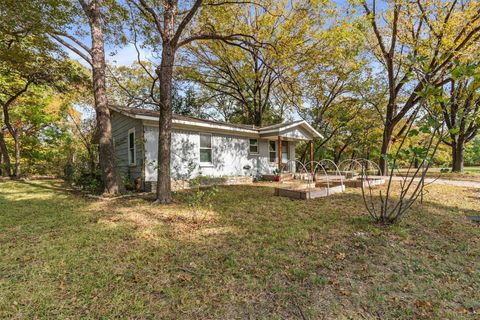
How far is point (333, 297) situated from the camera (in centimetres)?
222

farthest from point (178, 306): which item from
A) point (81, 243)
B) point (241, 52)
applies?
point (241, 52)

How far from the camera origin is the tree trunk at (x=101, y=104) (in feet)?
22.3

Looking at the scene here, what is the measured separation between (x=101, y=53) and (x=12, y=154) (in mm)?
14139

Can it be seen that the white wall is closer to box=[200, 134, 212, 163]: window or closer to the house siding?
box=[200, 134, 212, 163]: window

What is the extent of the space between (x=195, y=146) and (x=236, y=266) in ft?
24.4

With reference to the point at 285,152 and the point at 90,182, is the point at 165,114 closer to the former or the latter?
the point at 90,182

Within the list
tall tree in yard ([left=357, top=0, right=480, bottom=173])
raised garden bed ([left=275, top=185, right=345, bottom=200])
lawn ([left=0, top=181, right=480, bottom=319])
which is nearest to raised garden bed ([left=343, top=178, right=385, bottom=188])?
tall tree in yard ([left=357, top=0, right=480, bottom=173])

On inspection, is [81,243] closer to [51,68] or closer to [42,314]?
[42,314]

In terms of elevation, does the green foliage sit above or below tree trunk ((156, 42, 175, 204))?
below

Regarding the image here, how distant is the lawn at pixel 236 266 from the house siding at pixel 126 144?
4.02 metres

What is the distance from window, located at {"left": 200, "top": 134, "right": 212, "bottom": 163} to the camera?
1001 cm

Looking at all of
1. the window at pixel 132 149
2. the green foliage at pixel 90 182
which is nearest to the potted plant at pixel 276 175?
the window at pixel 132 149

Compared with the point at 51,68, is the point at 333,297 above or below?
below

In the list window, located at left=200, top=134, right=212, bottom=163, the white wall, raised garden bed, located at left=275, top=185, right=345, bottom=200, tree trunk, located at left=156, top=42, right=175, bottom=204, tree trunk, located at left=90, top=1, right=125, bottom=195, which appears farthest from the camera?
window, located at left=200, top=134, right=212, bottom=163
